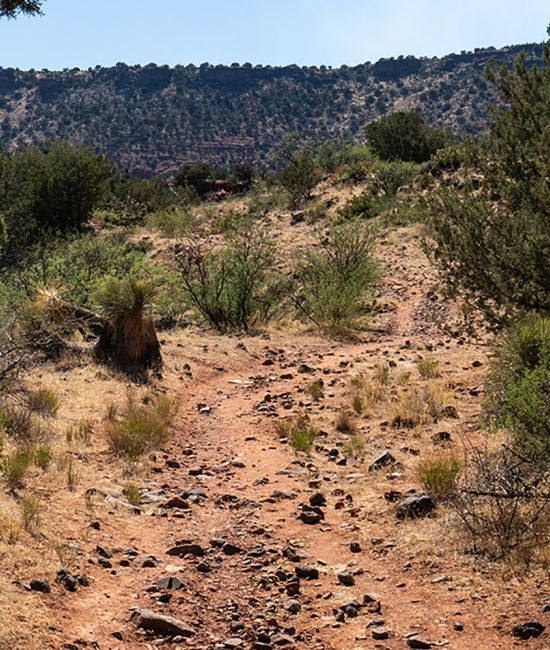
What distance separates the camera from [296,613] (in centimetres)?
496

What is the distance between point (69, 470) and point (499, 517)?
3923 mm

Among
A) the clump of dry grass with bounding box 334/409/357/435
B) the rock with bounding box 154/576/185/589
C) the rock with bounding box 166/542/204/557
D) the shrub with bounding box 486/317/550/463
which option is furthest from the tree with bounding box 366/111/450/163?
the rock with bounding box 154/576/185/589

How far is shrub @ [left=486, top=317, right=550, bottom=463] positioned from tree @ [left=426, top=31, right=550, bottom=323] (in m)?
0.94

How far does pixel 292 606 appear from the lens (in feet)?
16.4

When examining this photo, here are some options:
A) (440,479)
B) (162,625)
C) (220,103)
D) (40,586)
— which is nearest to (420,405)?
(440,479)

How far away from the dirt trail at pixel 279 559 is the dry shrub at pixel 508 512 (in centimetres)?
28

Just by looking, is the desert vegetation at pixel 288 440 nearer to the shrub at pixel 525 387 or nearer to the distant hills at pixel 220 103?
the shrub at pixel 525 387

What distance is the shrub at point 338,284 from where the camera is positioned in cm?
1770

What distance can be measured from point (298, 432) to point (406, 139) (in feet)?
113

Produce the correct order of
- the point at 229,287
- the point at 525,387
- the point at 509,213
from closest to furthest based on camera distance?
the point at 525,387
the point at 509,213
the point at 229,287

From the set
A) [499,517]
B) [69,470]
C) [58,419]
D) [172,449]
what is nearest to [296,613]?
[499,517]

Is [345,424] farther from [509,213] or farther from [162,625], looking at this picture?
[162,625]

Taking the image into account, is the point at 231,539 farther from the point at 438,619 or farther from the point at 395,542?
the point at 438,619

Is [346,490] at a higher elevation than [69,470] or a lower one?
lower
